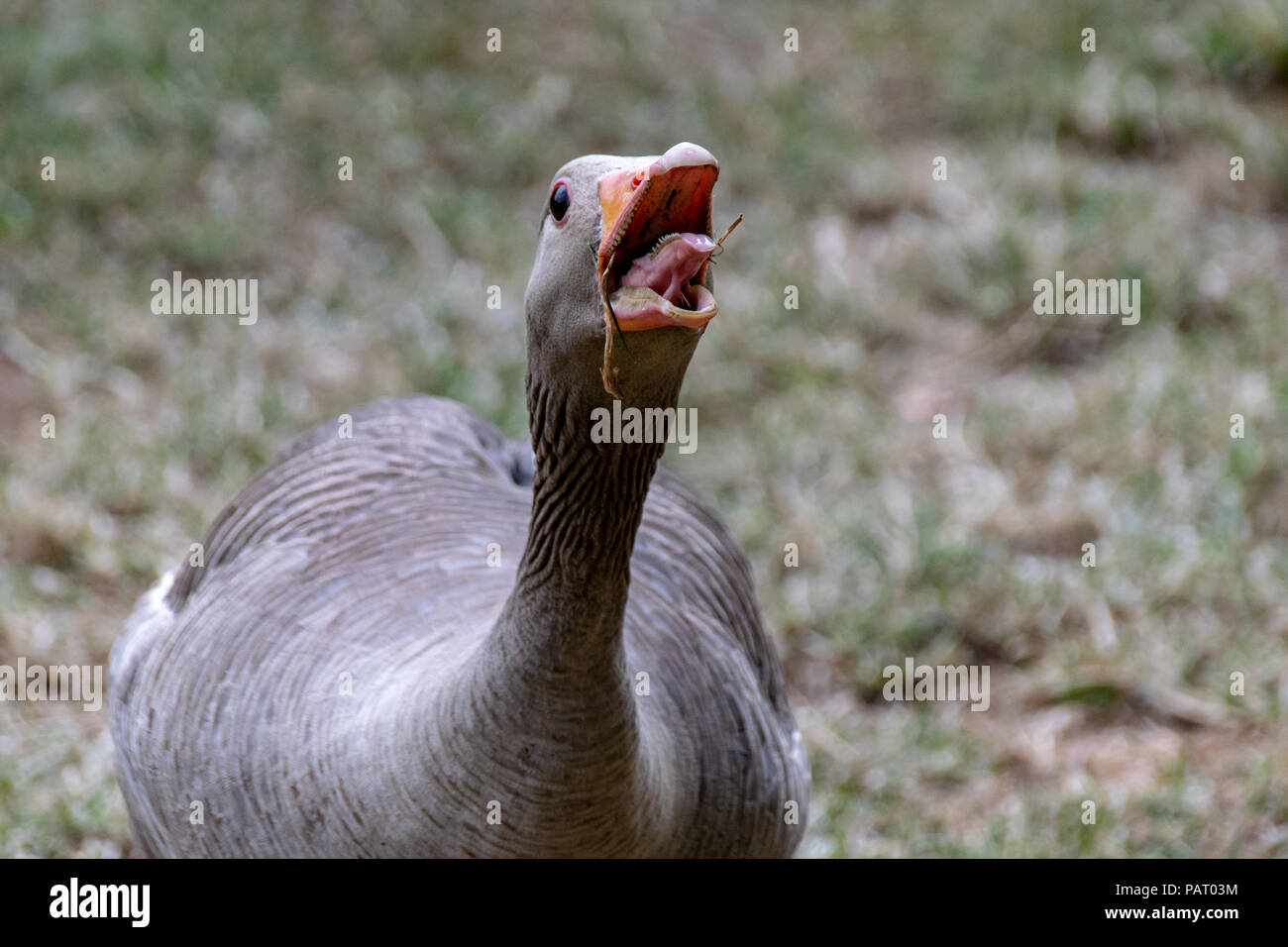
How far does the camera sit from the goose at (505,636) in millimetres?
2186

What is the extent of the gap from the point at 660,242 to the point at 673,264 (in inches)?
2.2

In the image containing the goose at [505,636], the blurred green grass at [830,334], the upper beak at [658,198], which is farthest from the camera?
the blurred green grass at [830,334]

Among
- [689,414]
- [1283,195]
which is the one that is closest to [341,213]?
[689,414]

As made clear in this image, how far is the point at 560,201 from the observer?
227 cm

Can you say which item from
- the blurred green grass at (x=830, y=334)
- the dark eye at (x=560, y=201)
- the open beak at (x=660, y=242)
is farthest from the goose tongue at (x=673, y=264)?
the blurred green grass at (x=830, y=334)

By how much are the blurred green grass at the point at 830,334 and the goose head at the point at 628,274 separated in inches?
77.7

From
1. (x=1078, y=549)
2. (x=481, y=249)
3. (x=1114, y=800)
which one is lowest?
(x=1114, y=800)

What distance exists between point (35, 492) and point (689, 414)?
2134 millimetres

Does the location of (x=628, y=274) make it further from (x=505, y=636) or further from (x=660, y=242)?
(x=505, y=636)

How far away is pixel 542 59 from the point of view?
25.8 feet

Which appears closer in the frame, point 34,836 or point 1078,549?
point 34,836

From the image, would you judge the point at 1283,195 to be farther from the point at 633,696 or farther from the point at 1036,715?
the point at 633,696

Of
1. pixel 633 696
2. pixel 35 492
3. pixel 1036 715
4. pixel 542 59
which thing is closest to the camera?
pixel 633 696

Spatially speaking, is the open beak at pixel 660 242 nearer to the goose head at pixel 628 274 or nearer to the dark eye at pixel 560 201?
the goose head at pixel 628 274
